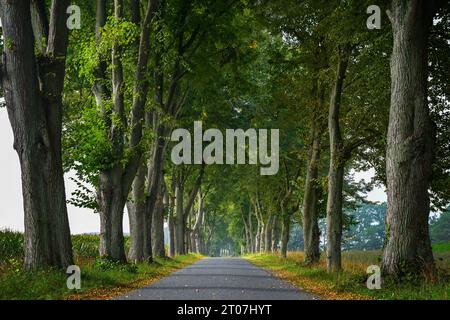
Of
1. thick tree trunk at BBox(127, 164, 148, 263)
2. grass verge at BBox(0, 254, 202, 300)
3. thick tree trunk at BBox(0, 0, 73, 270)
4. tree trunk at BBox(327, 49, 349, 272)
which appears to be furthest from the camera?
thick tree trunk at BBox(127, 164, 148, 263)

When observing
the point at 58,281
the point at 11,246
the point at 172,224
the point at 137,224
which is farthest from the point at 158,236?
the point at 58,281

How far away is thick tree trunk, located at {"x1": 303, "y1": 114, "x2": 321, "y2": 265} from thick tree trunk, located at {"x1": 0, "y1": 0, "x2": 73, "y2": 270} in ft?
46.9

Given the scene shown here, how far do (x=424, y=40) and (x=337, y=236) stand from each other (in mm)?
8642

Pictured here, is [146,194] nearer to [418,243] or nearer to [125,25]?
[125,25]

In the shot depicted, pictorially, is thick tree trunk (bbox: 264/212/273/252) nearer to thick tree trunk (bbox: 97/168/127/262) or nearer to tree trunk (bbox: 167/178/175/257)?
tree trunk (bbox: 167/178/175/257)

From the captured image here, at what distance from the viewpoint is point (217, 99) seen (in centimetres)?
3081

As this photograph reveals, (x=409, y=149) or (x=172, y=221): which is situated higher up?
(x=409, y=149)

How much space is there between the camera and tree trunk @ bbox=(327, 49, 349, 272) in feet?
64.7

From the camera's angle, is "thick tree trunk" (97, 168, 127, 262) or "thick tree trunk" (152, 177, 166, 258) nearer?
"thick tree trunk" (97, 168, 127, 262)

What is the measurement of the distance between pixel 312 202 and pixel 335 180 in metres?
7.27

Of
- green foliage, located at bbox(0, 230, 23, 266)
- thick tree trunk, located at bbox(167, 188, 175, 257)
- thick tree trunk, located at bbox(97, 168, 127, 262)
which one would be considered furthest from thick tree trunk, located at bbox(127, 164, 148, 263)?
thick tree trunk, located at bbox(167, 188, 175, 257)

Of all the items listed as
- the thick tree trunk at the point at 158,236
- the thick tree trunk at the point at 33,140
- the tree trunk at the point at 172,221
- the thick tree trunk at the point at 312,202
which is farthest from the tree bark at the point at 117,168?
the tree trunk at the point at 172,221

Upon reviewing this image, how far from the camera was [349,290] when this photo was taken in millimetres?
13055

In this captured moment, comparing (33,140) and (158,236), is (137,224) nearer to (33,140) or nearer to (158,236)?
(158,236)
